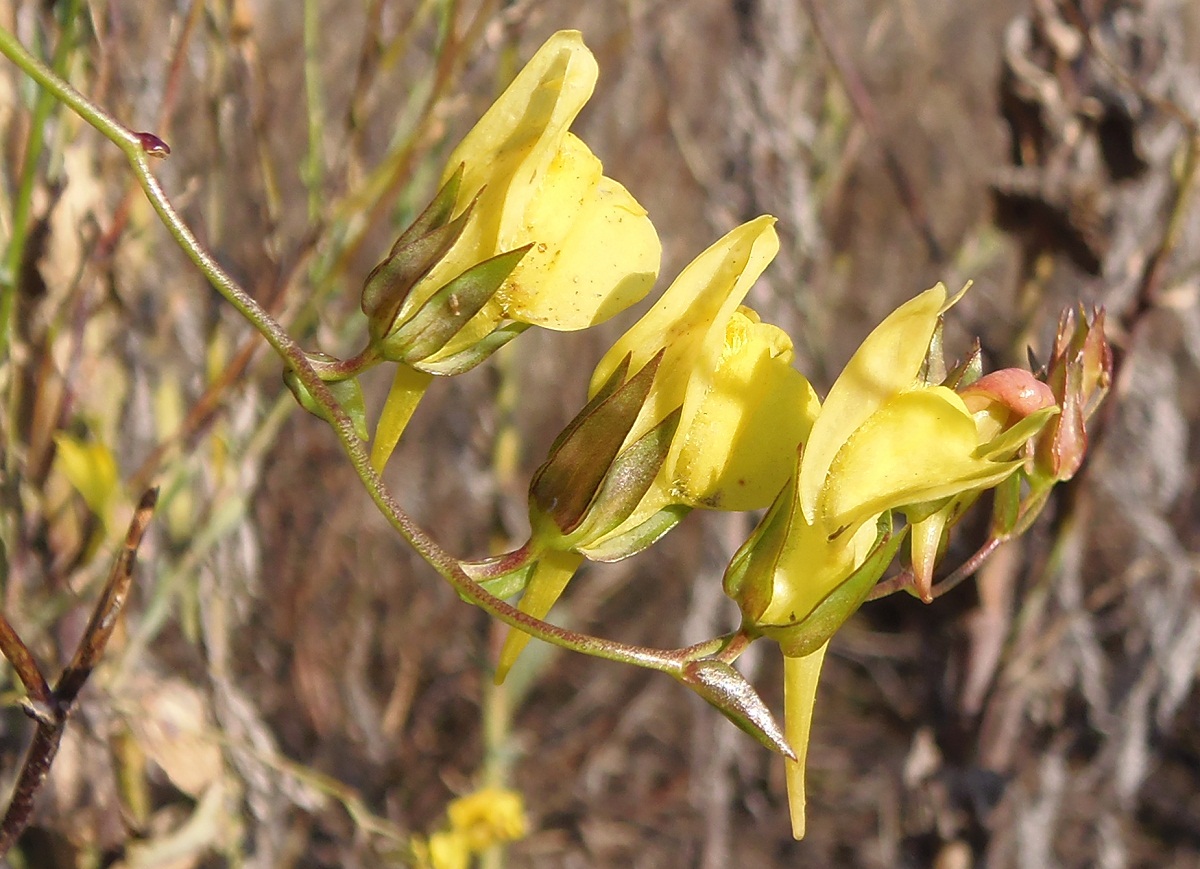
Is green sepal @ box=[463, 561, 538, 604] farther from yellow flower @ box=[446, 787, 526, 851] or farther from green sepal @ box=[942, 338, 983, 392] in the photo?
yellow flower @ box=[446, 787, 526, 851]

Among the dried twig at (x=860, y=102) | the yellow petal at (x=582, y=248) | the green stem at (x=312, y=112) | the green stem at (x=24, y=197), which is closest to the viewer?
the yellow petal at (x=582, y=248)

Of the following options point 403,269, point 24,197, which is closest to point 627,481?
point 403,269

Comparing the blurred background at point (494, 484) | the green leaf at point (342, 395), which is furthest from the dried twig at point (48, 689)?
the blurred background at point (494, 484)

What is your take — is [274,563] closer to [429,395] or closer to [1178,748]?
[429,395]

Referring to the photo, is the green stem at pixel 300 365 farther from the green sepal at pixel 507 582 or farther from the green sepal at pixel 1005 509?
the green sepal at pixel 1005 509

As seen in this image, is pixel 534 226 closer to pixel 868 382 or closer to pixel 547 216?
pixel 547 216

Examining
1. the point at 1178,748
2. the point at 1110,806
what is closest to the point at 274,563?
the point at 1110,806
